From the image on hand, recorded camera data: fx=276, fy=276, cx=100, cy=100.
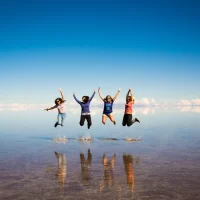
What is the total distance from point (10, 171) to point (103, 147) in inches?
195

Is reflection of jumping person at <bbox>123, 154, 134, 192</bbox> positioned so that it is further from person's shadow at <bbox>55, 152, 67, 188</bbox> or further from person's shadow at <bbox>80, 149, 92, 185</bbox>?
person's shadow at <bbox>55, 152, 67, 188</bbox>

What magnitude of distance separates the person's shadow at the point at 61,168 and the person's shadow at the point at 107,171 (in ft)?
3.18

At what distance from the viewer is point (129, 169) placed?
7.79 m

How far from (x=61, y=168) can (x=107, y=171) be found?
4.55 feet

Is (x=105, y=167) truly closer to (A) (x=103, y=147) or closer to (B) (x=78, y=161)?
(B) (x=78, y=161)

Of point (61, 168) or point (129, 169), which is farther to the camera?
point (61, 168)

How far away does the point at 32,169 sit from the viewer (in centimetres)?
789

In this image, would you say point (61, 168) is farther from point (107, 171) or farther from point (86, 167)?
point (107, 171)

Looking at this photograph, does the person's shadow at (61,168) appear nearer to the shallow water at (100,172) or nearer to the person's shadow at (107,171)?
the shallow water at (100,172)

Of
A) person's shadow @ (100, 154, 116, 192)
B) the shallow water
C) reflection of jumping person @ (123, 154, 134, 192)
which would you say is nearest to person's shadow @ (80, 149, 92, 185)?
the shallow water

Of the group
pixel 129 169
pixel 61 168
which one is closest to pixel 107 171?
pixel 129 169

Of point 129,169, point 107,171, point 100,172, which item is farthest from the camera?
point 129,169

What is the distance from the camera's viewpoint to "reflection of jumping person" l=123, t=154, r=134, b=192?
21.1 feet

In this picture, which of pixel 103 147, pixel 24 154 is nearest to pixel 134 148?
pixel 103 147
